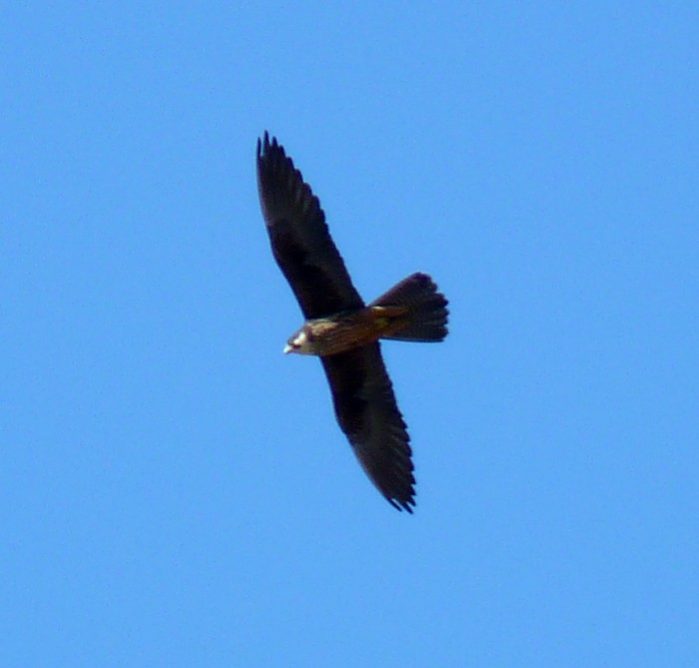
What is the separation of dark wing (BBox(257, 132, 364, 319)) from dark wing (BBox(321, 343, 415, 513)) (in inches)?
25.0

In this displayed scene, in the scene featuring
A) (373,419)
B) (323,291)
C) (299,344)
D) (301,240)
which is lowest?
(373,419)

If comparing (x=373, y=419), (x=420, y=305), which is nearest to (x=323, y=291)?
(x=420, y=305)

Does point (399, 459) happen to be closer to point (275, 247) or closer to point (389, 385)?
point (389, 385)

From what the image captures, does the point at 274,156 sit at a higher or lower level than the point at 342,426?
higher

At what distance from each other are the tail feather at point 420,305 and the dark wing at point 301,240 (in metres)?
0.31

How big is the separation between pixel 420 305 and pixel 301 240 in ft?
3.63

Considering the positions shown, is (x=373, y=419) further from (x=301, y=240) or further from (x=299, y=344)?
(x=301, y=240)

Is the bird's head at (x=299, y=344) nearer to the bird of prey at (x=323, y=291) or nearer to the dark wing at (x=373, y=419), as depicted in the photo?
the bird of prey at (x=323, y=291)

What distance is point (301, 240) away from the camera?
54.2 feet

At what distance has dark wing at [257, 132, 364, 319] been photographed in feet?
53.9

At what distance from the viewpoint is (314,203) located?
16.4 meters

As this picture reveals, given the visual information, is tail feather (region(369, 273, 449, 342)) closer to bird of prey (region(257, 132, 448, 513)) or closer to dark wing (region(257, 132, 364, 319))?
bird of prey (region(257, 132, 448, 513))

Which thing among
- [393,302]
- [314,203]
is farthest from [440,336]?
[314,203]

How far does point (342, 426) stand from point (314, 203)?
80.9 inches
